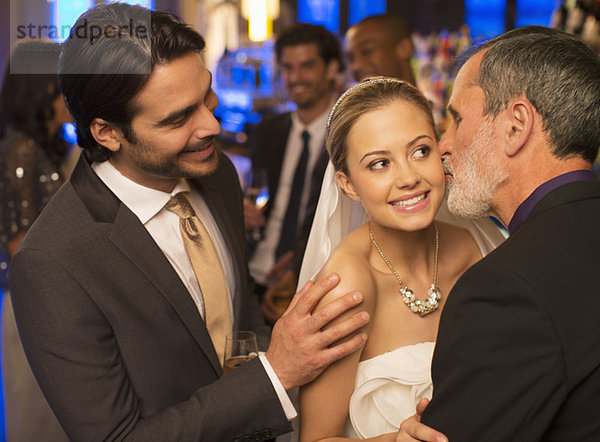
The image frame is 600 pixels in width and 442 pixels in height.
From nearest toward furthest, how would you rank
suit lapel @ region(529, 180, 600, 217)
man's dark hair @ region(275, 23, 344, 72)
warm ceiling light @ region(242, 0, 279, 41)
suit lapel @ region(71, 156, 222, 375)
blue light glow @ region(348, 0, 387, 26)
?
1. suit lapel @ region(529, 180, 600, 217)
2. suit lapel @ region(71, 156, 222, 375)
3. man's dark hair @ region(275, 23, 344, 72)
4. warm ceiling light @ region(242, 0, 279, 41)
5. blue light glow @ region(348, 0, 387, 26)

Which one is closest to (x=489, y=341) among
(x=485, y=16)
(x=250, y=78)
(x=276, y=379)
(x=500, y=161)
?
(x=500, y=161)

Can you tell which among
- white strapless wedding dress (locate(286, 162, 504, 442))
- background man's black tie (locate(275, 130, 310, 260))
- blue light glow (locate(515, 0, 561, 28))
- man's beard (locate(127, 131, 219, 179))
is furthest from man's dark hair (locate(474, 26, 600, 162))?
blue light glow (locate(515, 0, 561, 28))

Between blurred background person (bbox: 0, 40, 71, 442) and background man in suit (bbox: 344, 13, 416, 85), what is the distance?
1.90 meters

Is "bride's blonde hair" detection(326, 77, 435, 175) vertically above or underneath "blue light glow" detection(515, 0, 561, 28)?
underneath

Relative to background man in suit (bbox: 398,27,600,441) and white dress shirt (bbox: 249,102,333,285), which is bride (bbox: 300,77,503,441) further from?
white dress shirt (bbox: 249,102,333,285)

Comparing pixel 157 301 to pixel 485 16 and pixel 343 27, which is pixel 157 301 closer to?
pixel 485 16

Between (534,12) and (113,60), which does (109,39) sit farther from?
(534,12)

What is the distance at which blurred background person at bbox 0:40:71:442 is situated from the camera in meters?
2.91

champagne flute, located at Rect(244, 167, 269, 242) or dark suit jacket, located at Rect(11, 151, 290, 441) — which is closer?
dark suit jacket, located at Rect(11, 151, 290, 441)

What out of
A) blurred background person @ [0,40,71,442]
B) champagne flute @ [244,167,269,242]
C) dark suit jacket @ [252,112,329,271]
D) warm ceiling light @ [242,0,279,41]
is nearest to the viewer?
blurred background person @ [0,40,71,442]

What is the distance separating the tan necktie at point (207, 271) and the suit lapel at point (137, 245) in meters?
0.15

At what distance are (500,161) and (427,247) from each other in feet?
1.74

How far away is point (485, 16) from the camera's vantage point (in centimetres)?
670

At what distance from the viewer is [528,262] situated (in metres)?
1.25
